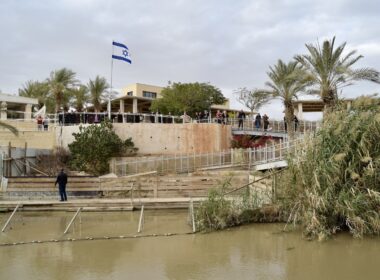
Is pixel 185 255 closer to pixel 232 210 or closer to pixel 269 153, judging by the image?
pixel 232 210

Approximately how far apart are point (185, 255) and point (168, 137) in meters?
17.8

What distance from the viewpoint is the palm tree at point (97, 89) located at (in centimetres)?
4719

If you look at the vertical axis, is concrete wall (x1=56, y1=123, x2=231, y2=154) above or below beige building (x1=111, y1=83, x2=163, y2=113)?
below

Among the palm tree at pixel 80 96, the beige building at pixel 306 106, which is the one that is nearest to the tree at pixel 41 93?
the palm tree at pixel 80 96

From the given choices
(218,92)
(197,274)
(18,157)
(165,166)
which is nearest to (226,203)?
(197,274)

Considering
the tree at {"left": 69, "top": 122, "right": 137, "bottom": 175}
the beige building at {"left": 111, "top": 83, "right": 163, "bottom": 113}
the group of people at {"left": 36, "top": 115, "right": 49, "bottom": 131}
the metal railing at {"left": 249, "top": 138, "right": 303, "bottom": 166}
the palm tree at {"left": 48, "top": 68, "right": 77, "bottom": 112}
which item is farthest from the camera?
the beige building at {"left": 111, "top": 83, "right": 163, "bottom": 113}

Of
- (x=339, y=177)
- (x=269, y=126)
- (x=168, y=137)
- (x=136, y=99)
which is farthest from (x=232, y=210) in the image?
(x=136, y=99)

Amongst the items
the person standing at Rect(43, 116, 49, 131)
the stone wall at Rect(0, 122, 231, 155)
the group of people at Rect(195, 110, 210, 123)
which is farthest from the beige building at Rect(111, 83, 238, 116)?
the stone wall at Rect(0, 122, 231, 155)

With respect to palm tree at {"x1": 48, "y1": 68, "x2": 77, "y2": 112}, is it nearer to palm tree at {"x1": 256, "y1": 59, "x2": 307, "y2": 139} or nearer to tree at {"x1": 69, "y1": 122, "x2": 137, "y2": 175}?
tree at {"x1": 69, "y1": 122, "x2": 137, "y2": 175}

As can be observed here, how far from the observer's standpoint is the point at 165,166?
86.5ft

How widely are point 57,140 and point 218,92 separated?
22.7 meters

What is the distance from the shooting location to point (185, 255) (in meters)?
12.3

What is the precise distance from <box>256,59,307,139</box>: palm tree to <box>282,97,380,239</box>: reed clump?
36.8 feet

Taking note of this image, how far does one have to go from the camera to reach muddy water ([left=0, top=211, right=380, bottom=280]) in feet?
34.4
